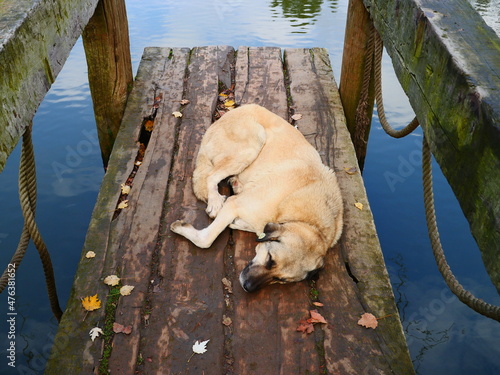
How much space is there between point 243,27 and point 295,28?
1495mm

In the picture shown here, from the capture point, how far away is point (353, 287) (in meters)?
3.53

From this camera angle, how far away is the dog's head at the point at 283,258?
3.35 m

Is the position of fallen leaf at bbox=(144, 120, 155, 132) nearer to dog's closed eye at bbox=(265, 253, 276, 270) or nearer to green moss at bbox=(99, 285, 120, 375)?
green moss at bbox=(99, 285, 120, 375)

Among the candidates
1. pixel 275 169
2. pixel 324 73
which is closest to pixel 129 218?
pixel 275 169

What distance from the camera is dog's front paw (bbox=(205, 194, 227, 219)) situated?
13.7 feet

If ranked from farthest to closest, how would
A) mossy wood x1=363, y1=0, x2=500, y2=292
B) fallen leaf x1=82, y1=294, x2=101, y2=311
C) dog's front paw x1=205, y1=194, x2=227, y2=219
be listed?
dog's front paw x1=205, y1=194, x2=227, y2=219, fallen leaf x1=82, y1=294, x2=101, y2=311, mossy wood x1=363, y1=0, x2=500, y2=292

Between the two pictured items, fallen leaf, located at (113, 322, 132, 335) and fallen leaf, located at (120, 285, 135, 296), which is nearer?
fallen leaf, located at (113, 322, 132, 335)

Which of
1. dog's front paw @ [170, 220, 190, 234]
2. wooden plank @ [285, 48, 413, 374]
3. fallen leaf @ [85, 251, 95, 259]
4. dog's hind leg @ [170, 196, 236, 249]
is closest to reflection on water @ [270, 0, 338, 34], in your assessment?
wooden plank @ [285, 48, 413, 374]

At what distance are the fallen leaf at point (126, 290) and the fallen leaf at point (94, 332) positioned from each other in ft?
1.12

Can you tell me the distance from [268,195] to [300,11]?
11.8 meters

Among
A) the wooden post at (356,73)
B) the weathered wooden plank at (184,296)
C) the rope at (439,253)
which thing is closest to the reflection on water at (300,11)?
the wooden post at (356,73)

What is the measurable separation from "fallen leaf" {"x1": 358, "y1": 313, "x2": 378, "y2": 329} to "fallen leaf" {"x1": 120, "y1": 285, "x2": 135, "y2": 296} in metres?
1.67

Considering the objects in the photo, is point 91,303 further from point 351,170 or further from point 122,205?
point 351,170

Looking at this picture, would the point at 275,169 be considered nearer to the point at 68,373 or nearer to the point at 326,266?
the point at 326,266
